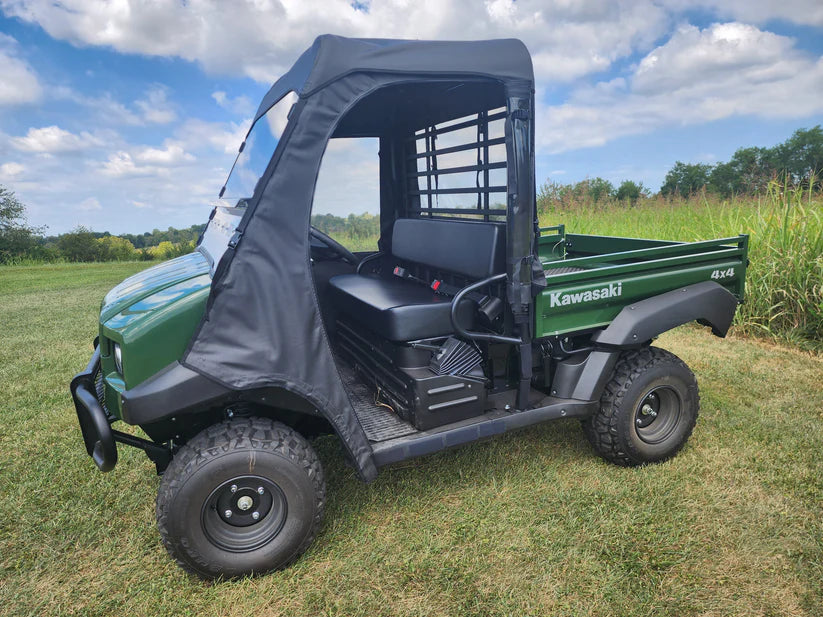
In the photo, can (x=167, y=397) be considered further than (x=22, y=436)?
No

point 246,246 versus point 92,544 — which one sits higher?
point 246,246

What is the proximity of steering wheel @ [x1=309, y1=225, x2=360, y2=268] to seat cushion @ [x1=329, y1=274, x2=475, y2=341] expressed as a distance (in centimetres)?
41

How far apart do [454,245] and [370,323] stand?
691mm

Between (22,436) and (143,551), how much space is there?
1.84m

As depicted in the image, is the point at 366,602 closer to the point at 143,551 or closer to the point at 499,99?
the point at 143,551

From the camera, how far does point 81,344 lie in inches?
242

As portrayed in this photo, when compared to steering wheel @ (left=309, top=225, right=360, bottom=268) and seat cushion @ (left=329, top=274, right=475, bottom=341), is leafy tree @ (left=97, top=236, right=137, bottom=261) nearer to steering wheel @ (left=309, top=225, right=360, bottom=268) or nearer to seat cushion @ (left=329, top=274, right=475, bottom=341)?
steering wheel @ (left=309, top=225, right=360, bottom=268)

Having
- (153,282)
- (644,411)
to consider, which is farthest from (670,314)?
(153,282)

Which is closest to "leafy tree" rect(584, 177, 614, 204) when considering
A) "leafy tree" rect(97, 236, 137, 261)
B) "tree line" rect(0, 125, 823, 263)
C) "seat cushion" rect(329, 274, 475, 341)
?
"tree line" rect(0, 125, 823, 263)

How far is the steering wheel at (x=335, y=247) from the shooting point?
356cm

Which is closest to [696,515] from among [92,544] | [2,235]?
[92,544]

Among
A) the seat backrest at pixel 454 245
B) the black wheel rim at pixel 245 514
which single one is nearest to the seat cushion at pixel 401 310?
the seat backrest at pixel 454 245

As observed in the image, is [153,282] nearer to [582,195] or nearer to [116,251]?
[582,195]

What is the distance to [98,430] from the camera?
7.91ft
